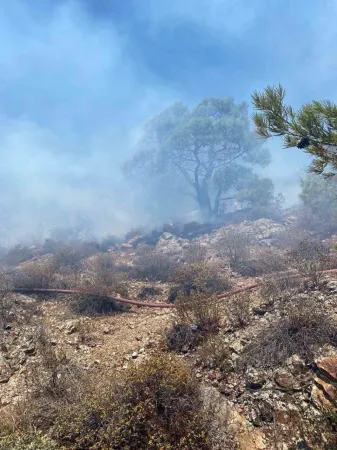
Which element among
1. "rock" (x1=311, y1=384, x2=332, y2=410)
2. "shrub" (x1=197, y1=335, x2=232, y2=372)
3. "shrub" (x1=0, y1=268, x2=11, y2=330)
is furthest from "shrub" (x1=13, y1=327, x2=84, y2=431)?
"rock" (x1=311, y1=384, x2=332, y2=410)

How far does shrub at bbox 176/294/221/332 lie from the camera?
16.6 ft

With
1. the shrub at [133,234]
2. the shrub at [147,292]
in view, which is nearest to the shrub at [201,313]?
the shrub at [147,292]

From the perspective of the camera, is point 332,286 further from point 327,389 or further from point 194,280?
point 194,280

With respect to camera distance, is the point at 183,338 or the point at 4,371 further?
→ the point at 183,338

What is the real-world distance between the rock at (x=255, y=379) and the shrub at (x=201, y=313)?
1.40 meters

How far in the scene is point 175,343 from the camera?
189 inches

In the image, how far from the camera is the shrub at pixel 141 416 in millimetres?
2490

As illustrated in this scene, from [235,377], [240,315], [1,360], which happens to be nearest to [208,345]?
[235,377]

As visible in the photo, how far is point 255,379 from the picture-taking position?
11.4 feet

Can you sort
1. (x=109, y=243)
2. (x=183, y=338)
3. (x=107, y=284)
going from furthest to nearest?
(x=109, y=243) → (x=107, y=284) → (x=183, y=338)

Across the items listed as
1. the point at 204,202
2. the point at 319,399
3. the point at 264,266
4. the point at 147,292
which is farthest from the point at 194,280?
the point at 204,202

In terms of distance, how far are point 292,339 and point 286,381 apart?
686 mm

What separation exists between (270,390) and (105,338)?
361cm

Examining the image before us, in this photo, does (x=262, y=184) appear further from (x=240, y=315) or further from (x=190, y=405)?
(x=190, y=405)
